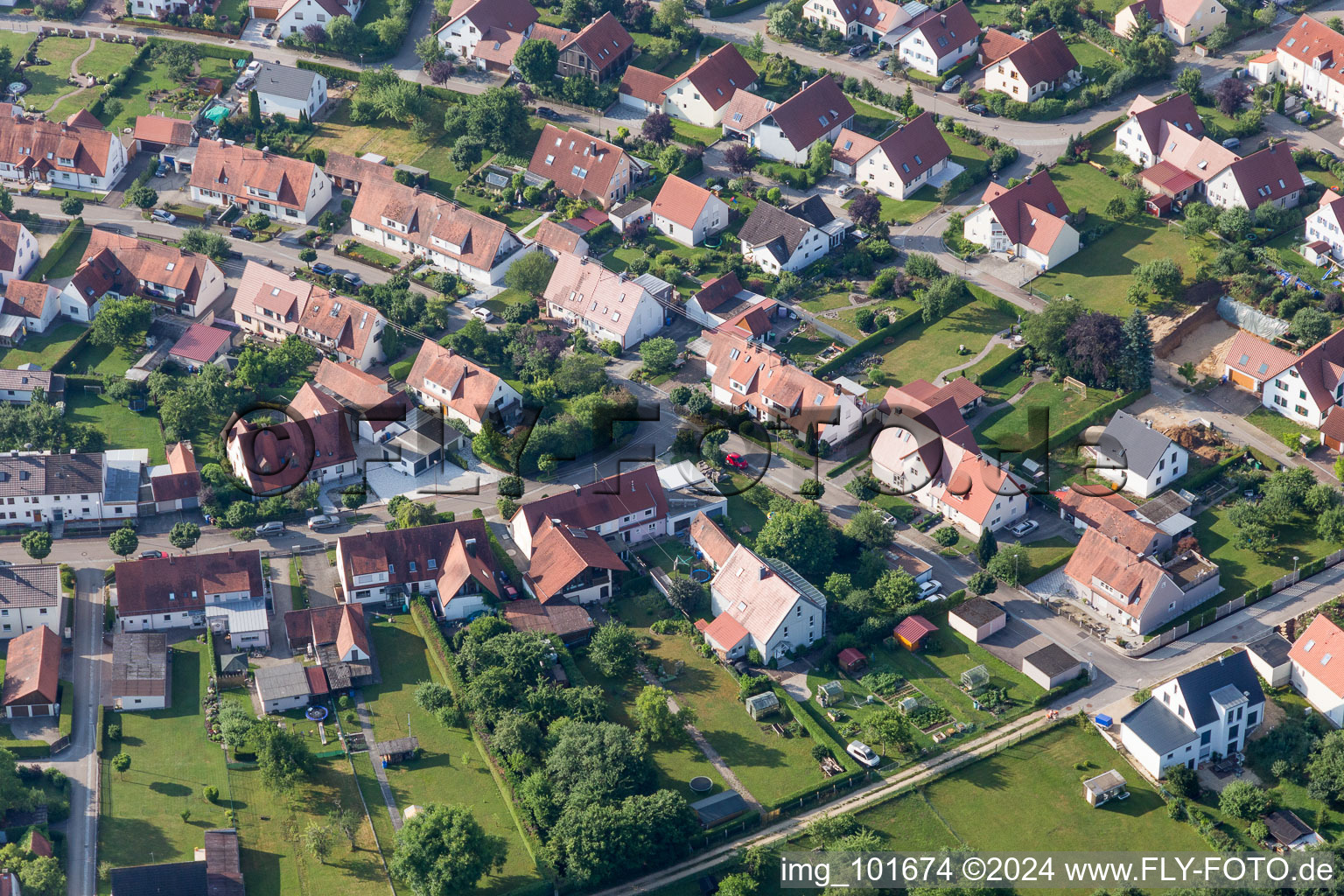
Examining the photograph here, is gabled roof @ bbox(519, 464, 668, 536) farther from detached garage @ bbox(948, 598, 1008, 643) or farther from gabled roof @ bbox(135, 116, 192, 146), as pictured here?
gabled roof @ bbox(135, 116, 192, 146)

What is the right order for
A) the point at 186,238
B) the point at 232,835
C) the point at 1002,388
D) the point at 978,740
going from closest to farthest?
the point at 232,835 → the point at 978,740 → the point at 1002,388 → the point at 186,238

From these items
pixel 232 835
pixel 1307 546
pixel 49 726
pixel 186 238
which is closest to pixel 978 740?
pixel 1307 546

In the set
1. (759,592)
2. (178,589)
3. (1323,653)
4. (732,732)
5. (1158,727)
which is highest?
(1323,653)

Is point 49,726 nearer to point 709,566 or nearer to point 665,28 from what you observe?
point 709,566

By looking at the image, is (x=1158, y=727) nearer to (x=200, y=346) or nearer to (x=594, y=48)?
(x=200, y=346)

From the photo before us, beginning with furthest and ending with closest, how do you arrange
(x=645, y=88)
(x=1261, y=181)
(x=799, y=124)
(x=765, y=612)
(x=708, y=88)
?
1. (x=645, y=88)
2. (x=708, y=88)
3. (x=799, y=124)
4. (x=1261, y=181)
5. (x=765, y=612)

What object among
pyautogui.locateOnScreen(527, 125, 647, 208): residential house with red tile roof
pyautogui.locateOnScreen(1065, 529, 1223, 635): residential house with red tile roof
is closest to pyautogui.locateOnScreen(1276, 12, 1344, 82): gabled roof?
pyautogui.locateOnScreen(527, 125, 647, 208): residential house with red tile roof

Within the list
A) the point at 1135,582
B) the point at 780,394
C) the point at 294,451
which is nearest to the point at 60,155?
the point at 294,451
